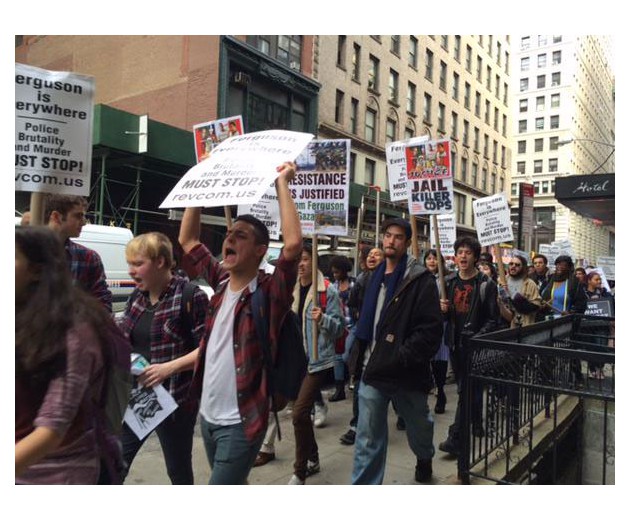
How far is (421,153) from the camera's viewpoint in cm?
631

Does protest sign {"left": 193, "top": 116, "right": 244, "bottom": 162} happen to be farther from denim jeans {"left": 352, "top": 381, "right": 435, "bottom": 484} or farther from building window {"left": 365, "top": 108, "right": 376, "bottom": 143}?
building window {"left": 365, "top": 108, "right": 376, "bottom": 143}

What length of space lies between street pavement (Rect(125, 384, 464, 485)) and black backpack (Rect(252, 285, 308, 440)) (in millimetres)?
1971

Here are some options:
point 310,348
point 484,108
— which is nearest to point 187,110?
point 310,348

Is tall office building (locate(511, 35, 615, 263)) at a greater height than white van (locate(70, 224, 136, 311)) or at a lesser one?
greater

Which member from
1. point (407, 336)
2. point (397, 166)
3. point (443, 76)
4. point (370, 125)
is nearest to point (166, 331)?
point (407, 336)

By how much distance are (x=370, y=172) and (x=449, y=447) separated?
27.3m

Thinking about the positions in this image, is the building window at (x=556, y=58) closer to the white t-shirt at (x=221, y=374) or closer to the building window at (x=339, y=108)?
the building window at (x=339, y=108)

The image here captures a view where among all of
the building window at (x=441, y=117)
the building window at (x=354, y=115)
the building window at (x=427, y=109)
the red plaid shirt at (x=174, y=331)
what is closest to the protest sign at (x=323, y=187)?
the red plaid shirt at (x=174, y=331)

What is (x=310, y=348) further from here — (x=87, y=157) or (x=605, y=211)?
(x=605, y=211)

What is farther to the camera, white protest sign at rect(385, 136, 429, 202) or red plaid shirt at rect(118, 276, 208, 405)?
white protest sign at rect(385, 136, 429, 202)

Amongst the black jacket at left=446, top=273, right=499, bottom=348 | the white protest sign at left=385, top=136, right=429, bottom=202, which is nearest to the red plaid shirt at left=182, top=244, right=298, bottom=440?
the black jacket at left=446, top=273, right=499, bottom=348

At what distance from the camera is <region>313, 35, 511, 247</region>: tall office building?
28.3m

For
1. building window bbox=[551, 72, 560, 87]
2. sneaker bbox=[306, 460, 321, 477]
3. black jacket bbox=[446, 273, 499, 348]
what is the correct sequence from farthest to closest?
building window bbox=[551, 72, 560, 87]
black jacket bbox=[446, 273, 499, 348]
sneaker bbox=[306, 460, 321, 477]

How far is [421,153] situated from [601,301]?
4.50 m
